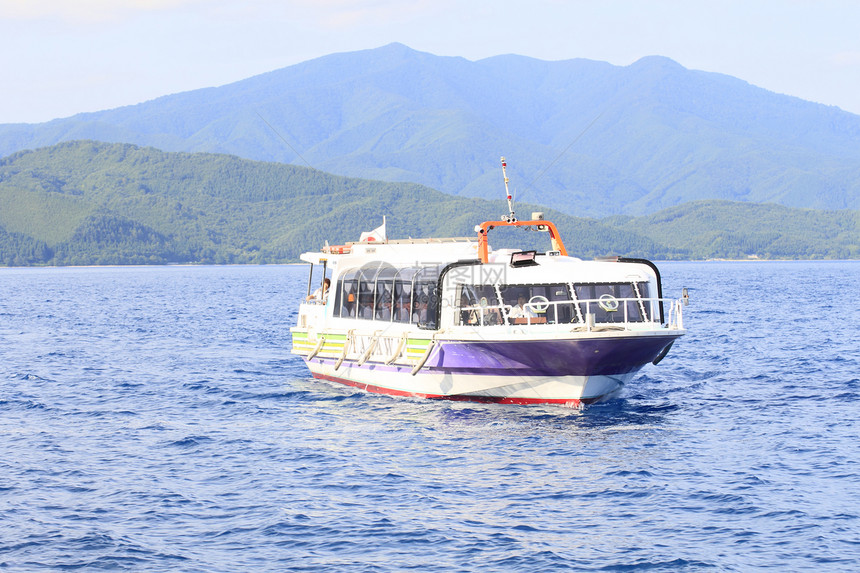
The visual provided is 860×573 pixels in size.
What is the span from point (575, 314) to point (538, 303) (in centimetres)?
106

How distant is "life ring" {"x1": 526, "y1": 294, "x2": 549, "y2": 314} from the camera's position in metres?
24.5

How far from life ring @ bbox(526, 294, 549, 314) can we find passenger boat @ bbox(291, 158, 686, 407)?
28mm

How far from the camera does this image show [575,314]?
81.3 ft

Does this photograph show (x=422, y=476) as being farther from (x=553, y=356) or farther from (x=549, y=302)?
(x=549, y=302)

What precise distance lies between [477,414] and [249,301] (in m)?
66.3

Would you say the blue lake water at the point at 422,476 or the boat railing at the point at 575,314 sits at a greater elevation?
the boat railing at the point at 575,314

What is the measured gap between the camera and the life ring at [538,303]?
80.4ft

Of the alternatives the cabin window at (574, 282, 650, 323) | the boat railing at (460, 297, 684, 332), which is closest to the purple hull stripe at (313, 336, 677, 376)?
the boat railing at (460, 297, 684, 332)

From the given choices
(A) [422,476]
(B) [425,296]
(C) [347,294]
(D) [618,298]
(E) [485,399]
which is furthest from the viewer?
(C) [347,294]

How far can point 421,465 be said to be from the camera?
2016cm

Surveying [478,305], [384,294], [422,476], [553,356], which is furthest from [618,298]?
[422,476]

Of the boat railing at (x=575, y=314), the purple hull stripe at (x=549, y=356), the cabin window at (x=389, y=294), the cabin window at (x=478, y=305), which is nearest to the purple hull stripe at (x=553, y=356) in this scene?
the purple hull stripe at (x=549, y=356)

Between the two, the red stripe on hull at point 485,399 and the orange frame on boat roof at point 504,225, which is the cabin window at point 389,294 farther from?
the red stripe on hull at point 485,399

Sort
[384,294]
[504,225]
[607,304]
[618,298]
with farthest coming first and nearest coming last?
[384,294]
[504,225]
[618,298]
[607,304]
